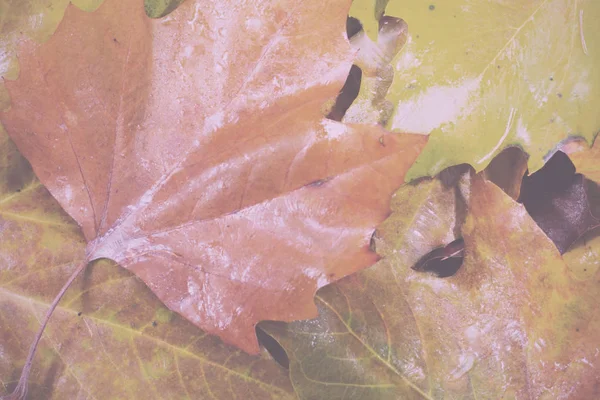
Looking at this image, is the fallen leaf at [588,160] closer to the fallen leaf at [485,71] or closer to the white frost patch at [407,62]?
the fallen leaf at [485,71]

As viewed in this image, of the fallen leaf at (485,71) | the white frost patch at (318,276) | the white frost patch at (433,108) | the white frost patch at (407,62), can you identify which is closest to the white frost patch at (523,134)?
the fallen leaf at (485,71)

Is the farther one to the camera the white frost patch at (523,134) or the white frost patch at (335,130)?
the white frost patch at (523,134)

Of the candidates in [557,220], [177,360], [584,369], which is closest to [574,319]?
[584,369]

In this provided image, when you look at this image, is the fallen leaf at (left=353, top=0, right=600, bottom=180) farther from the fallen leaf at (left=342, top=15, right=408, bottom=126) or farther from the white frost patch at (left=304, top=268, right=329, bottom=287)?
the white frost patch at (left=304, top=268, right=329, bottom=287)

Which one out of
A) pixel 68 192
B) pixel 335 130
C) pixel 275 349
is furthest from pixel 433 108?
pixel 68 192

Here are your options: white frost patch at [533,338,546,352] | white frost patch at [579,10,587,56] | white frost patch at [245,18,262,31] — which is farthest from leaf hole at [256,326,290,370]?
Answer: white frost patch at [579,10,587,56]

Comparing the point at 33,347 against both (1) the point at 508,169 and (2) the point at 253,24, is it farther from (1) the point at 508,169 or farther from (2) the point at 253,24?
(1) the point at 508,169
